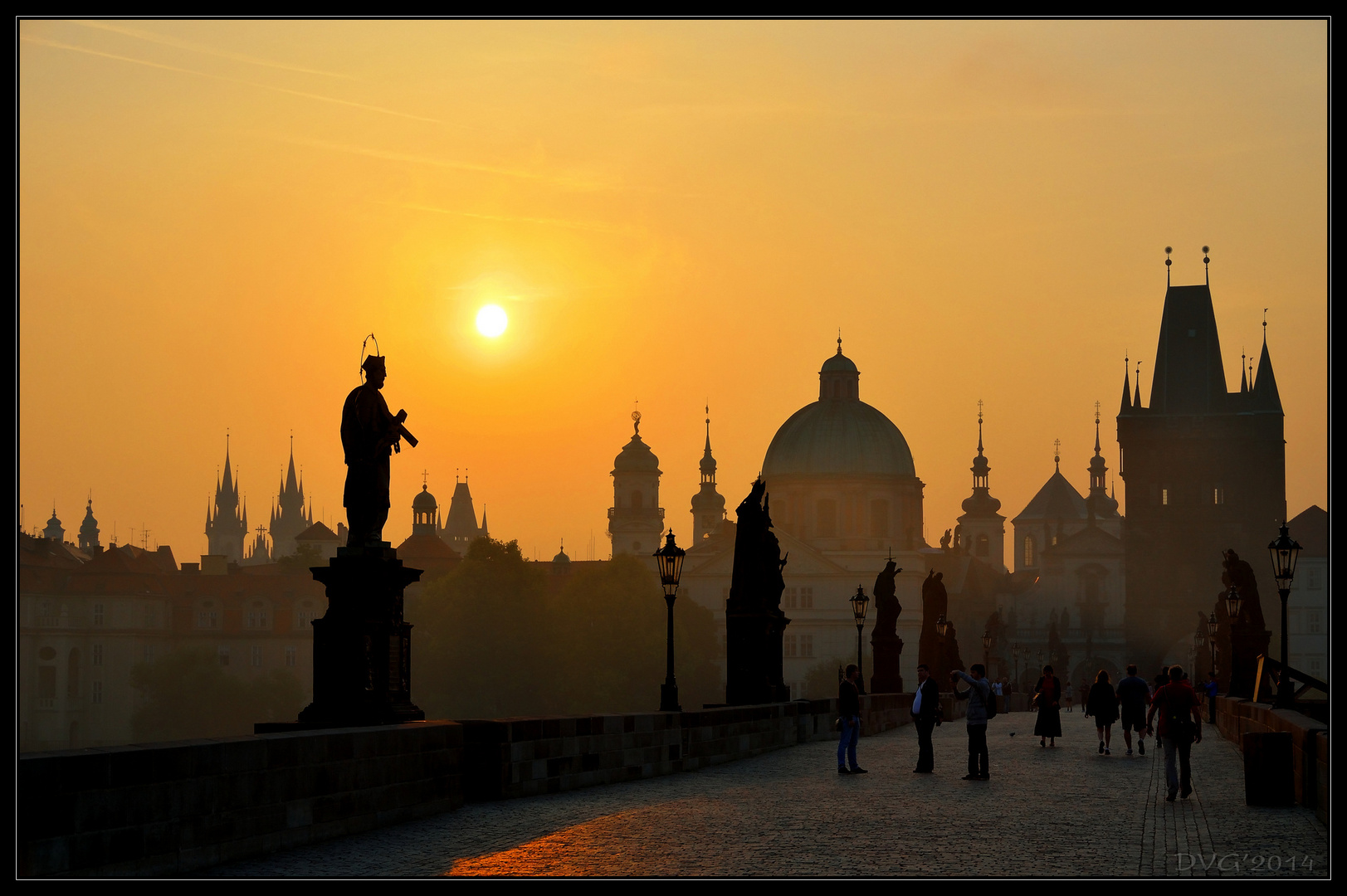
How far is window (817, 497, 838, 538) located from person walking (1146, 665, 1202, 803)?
126 metres

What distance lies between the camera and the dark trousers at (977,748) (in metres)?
20.9

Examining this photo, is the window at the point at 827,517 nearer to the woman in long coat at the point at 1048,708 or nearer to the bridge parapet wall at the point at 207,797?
the woman in long coat at the point at 1048,708

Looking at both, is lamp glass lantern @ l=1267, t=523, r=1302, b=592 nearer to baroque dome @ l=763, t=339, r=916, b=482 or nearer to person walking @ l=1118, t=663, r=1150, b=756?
person walking @ l=1118, t=663, r=1150, b=756

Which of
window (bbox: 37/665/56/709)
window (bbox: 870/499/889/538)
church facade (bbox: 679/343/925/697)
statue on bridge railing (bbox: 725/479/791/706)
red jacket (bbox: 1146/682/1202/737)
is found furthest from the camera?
window (bbox: 870/499/889/538)

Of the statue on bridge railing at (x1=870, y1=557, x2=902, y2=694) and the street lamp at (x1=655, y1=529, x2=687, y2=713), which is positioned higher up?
the street lamp at (x1=655, y1=529, x2=687, y2=713)

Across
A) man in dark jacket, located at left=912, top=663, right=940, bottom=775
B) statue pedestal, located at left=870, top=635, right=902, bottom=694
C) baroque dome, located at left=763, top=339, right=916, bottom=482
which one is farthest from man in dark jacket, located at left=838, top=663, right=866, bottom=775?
baroque dome, located at left=763, top=339, right=916, bottom=482

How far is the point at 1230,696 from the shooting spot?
125 feet

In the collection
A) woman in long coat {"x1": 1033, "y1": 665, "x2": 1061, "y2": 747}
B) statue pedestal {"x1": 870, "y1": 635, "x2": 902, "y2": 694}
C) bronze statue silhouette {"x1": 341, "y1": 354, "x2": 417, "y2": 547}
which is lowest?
statue pedestal {"x1": 870, "y1": 635, "x2": 902, "y2": 694}

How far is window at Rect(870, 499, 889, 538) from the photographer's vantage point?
144m

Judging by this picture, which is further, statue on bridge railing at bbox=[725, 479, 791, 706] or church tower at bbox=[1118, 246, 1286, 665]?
church tower at bbox=[1118, 246, 1286, 665]
